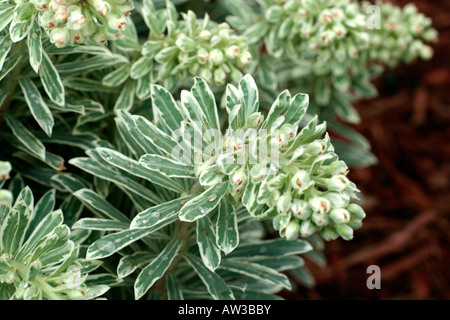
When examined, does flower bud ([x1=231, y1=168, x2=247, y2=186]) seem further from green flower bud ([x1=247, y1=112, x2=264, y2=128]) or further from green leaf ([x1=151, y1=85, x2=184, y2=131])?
green leaf ([x1=151, y1=85, x2=184, y2=131])

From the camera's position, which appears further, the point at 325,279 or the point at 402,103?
the point at 402,103

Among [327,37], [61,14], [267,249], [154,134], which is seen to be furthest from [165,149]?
[327,37]

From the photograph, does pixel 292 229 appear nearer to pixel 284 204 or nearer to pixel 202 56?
pixel 284 204

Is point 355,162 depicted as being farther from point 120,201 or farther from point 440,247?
point 120,201

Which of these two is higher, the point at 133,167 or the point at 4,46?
the point at 4,46

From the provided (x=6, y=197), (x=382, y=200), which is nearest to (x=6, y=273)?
(x=6, y=197)

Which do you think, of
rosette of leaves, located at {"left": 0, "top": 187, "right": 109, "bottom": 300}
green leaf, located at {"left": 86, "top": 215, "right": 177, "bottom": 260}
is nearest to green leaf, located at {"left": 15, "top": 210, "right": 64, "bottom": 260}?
rosette of leaves, located at {"left": 0, "top": 187, "right": 109, "bottom": 300}
